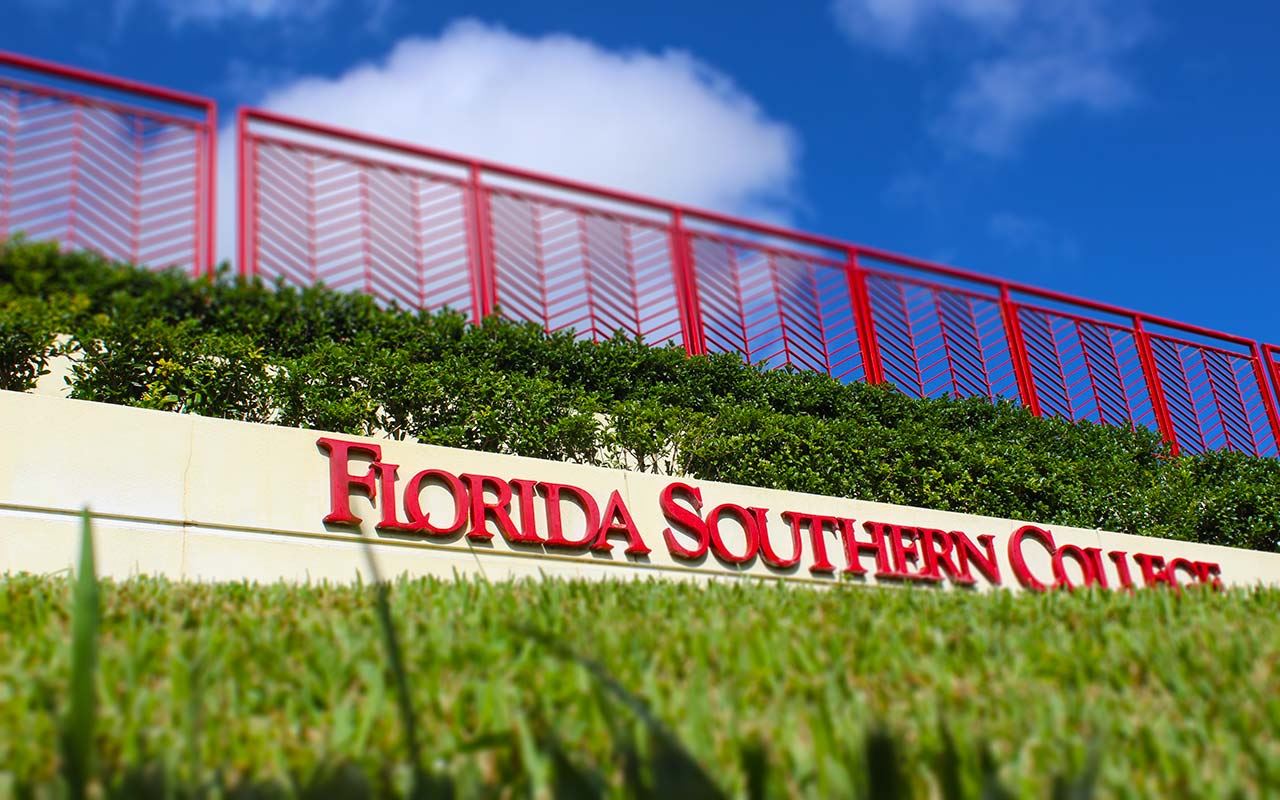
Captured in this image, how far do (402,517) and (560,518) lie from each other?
1.07 metres

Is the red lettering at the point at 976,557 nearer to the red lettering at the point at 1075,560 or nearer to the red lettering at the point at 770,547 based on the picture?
the red lettering at the point at 1075,560

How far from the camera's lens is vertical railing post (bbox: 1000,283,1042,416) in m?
14.1

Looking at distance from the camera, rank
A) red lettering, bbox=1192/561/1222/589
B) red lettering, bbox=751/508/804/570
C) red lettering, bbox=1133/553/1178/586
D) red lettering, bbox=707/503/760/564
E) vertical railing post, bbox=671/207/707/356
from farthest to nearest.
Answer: vertical railing post, bbox=671/207/707/356 < red lettering, bbox=1192/561/1222/589 < red lettering, bbox=1133/553/1178/586 < red lettering, bbox=751/508/804/570 < red lettering, bbox=707/503/760/564

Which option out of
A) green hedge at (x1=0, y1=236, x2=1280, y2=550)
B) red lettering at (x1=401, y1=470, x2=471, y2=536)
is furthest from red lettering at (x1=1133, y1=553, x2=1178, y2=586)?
red lettering at (x1=401, y1=470, x2=471, y2=536)

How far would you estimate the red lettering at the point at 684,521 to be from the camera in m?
8.45

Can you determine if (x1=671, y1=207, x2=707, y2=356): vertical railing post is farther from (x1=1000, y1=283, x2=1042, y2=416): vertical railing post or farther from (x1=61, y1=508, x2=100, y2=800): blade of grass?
(x1=61, y1=508, x2=100, y2=800): blade of grass

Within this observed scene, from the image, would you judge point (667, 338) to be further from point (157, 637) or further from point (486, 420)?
point (157, 637)

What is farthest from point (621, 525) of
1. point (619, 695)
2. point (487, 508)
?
point (619, 695)

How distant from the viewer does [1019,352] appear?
1434 centimetres

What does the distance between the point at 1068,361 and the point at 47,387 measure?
11246mm

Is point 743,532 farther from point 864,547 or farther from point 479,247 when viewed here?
point 479,247

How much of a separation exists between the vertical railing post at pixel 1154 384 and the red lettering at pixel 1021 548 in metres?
5.91

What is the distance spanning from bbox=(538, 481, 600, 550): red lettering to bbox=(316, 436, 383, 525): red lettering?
44.5 inches

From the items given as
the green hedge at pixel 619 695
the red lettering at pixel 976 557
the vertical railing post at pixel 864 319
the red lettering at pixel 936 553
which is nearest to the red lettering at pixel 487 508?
the green hedge at pixel 619 695
